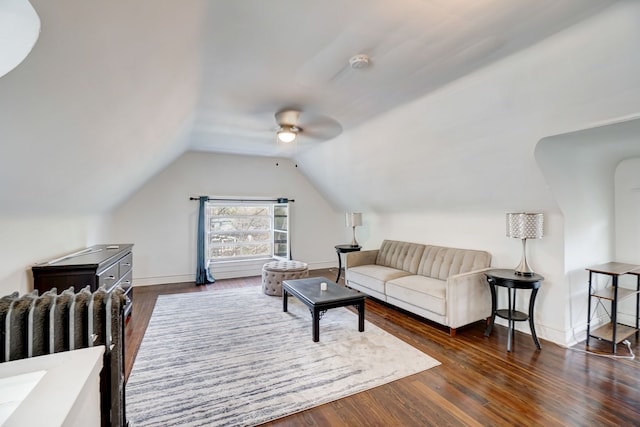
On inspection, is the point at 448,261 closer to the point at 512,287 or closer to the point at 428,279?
the point at 428,279

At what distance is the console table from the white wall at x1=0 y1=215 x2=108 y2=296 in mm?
5192

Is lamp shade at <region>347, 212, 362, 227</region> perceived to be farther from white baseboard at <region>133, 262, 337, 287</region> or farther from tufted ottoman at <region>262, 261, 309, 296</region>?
white baseboard at <region>133, 262, 337, 287</region>

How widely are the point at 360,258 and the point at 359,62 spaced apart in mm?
3393

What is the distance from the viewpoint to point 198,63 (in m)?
2.27

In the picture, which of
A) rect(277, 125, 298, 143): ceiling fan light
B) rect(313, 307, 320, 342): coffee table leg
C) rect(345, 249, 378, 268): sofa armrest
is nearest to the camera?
rect(313, 307, 320, 342): coffee table leg

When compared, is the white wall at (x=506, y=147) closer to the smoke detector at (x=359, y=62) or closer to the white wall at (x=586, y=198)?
the white wall at (x=586, y=198)

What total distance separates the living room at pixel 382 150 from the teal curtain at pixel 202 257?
0.22m

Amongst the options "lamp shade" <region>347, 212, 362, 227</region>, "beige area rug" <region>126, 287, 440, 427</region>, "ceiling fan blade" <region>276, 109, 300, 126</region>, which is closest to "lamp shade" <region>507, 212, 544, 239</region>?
"beige area rug" <region>126, 287, 440, 427</region>

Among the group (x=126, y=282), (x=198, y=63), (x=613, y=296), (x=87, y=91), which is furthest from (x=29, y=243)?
(x=613, y=296)

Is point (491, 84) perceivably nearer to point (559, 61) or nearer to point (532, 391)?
point (559, 61)

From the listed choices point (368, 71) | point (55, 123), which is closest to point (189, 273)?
point (55, 123)

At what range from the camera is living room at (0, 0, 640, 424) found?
57.9 inches

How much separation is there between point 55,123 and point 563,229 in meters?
4.27

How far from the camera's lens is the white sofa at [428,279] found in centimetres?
328
